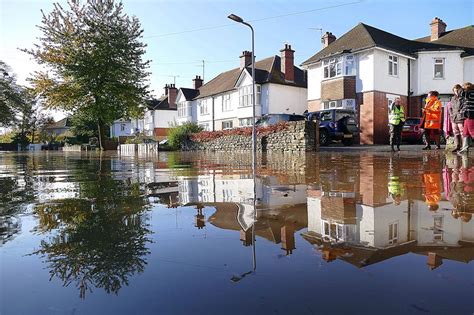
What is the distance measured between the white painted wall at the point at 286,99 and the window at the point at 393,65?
10.7 metres

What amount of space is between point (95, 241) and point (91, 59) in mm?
26291

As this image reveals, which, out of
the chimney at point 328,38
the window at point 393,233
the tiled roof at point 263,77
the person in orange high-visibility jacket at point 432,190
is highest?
the chimney at point 328,38

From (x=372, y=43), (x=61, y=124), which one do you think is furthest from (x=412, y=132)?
(x=61, y=124)

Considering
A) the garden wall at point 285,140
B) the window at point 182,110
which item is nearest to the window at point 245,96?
the window at point 182,110

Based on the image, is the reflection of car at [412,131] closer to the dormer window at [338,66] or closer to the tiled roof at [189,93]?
the dormer window at [338,66]

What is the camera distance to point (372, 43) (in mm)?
25500

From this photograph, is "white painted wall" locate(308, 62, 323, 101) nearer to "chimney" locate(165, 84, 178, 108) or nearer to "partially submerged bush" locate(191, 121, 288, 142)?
"partially submerged bush" locate(191, 121, 288, 142)

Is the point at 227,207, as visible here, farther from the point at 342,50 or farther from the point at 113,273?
the point at 342,50

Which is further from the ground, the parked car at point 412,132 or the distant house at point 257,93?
the distant house at point 257,93

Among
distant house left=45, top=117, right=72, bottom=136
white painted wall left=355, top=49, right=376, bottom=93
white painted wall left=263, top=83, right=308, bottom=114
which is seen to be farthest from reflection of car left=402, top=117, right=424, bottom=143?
distant house left=45, top=117, right=72, bottom=136

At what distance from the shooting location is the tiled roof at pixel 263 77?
3594 centimetres

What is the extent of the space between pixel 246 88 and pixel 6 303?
37096mm

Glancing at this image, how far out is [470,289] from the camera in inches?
66.6

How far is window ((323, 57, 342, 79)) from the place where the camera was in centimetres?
2746
